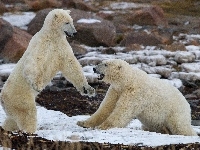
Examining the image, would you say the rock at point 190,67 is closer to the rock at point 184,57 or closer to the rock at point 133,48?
the rock at point 184,57

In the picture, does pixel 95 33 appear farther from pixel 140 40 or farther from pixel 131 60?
pixel 131 60

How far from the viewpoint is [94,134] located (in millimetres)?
5805

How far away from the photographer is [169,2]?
101 ft

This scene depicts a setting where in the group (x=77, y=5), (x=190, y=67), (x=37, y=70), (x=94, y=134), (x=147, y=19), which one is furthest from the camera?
(x=77, y=5)

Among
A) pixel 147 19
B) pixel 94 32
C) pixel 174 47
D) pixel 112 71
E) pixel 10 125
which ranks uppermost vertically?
pixel 112 71

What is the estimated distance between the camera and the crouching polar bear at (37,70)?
22.7 feet

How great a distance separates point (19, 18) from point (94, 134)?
18.3 meters

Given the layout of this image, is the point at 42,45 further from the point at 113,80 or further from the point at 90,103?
the point at 90,103

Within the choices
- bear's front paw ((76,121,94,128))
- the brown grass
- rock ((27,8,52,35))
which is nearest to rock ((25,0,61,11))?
the brown grass

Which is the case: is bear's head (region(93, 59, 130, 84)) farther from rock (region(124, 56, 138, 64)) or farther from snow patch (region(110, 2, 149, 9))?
snow patch (region(110, 2, 149, 9))

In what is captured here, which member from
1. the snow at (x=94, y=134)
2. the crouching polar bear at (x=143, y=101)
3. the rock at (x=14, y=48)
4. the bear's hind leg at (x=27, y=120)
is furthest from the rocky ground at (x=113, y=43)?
the crouching polar bear at (x=143, y=101)

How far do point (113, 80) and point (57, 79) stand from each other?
227 inches

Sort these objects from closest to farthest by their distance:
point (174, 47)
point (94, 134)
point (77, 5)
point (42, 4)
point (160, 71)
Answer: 1. point (94, 134)
2. point (160, 71)
3. point (174, 47)
4. point (42, 4)
5. point (77, 5)

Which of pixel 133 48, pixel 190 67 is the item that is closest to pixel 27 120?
pixel 190 67
